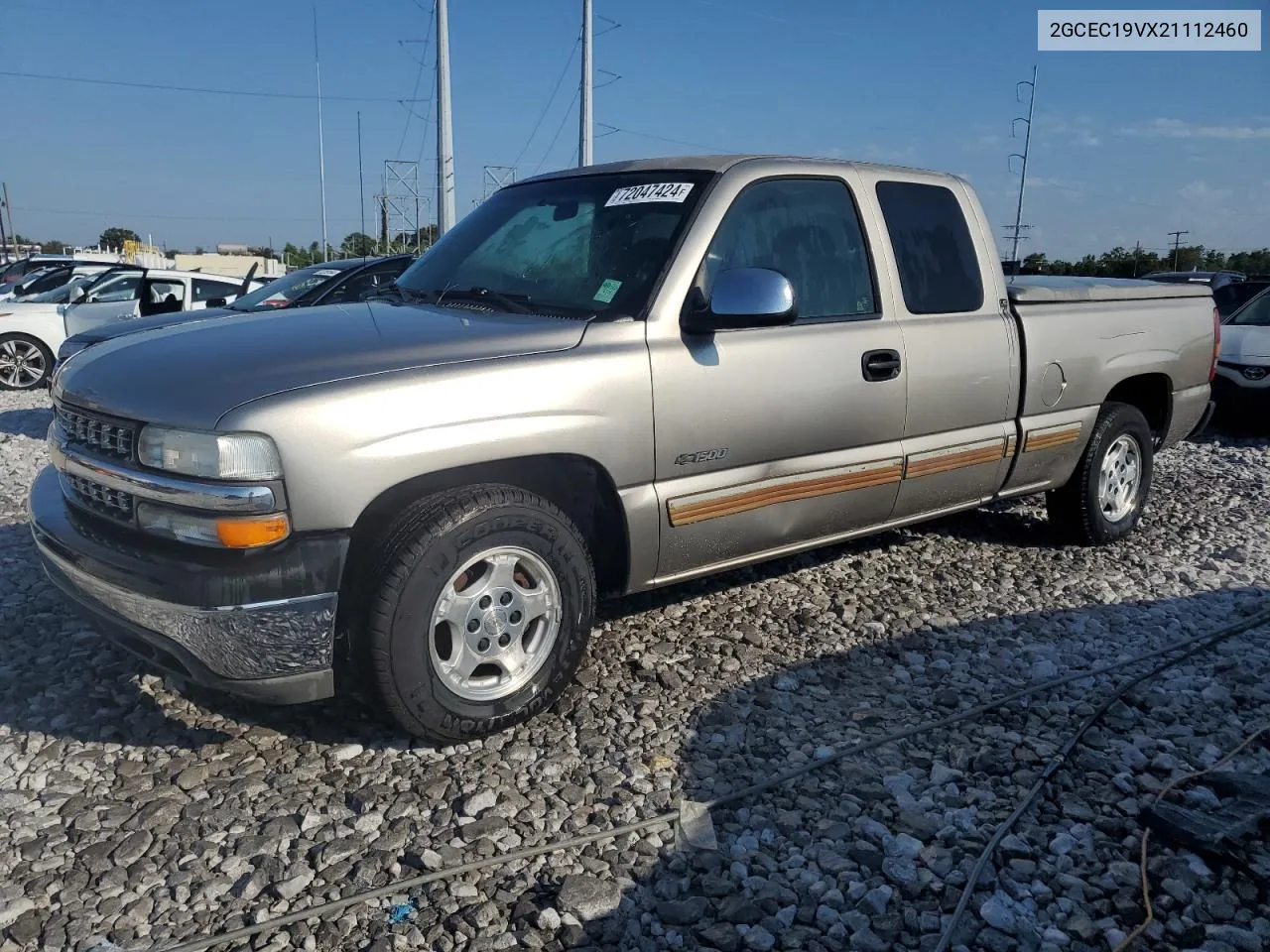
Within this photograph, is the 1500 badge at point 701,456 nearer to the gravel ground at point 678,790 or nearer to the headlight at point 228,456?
the gravel ground at point 678,790

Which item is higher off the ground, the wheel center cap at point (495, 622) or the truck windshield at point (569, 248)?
the truck windshield at point (569, 248)

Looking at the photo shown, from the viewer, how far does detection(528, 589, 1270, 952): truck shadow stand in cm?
249

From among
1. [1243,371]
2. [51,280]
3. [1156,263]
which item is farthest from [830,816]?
[1156,263]

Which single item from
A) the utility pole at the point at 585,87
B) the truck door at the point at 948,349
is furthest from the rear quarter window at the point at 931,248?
the utility pole at the point at 585,87

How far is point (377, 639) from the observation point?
2.94 meters

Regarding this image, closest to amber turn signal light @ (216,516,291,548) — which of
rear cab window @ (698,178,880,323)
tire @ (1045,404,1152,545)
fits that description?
rear cab window @ (698,178,880,323)

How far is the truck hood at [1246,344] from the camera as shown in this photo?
9859 millimetres

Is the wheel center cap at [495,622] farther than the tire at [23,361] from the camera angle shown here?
No

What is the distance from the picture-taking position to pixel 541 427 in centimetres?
318

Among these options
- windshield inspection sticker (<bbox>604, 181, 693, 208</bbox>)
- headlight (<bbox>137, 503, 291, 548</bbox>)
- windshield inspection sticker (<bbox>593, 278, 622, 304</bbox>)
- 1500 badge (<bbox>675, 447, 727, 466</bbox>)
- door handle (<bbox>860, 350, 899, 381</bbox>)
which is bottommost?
headlight (<bbox>137, 503, 291, 548</bbox>)

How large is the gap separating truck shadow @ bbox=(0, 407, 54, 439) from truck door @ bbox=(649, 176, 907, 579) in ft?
24.2

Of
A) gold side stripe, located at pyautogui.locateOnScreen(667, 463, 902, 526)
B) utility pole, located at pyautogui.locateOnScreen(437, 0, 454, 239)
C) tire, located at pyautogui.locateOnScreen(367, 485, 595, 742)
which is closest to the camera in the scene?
tire, located at pyautogui.locateOnScreen(367, 485, 595, 742)

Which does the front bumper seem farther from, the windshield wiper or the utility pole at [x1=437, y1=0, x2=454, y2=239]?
the utility pole at [x1=437, y1=0, x2=454, y2=239]

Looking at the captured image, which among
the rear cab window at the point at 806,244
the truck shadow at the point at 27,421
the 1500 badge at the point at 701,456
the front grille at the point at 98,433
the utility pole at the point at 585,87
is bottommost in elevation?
the truck shadow at the point at 27,421
